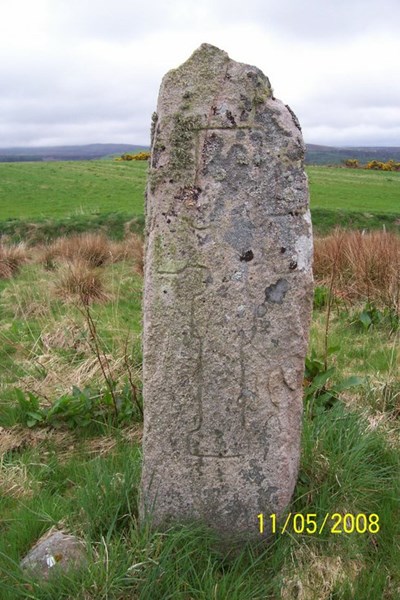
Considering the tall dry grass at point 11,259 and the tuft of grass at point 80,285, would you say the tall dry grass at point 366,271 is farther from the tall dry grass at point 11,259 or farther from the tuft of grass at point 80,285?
the tall dry grass at point 11,259

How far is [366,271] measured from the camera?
7355 mm

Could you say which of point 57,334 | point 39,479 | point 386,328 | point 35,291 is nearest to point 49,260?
point 35,291

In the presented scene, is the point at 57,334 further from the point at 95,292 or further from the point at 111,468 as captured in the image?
the point at 111,468

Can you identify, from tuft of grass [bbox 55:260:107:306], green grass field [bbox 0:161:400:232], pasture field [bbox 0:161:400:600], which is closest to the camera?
pasture field [bbox 0:161:400:600]

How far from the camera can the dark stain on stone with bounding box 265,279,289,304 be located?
2732 millimetres

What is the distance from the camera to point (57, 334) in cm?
591

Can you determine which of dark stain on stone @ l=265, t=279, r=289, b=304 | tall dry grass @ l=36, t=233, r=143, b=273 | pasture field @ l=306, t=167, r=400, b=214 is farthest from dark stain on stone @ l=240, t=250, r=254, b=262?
pasture field @ l=306, t=167, r=400, b=214

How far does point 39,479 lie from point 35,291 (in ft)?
15.4

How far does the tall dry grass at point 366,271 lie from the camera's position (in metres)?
6.81

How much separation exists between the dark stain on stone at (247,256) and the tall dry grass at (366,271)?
398 centimetres

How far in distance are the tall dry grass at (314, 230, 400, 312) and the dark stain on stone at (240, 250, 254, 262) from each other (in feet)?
13.0

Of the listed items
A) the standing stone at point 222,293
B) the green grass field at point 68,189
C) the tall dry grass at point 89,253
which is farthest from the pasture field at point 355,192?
the standing stone at point 222,293

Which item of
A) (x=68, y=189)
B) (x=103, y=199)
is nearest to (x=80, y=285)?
(x=103, y=199)

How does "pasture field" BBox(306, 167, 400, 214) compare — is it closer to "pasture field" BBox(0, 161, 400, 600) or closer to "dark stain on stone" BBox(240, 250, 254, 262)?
"pasture field" BBox(0, 161, 400, 600)
